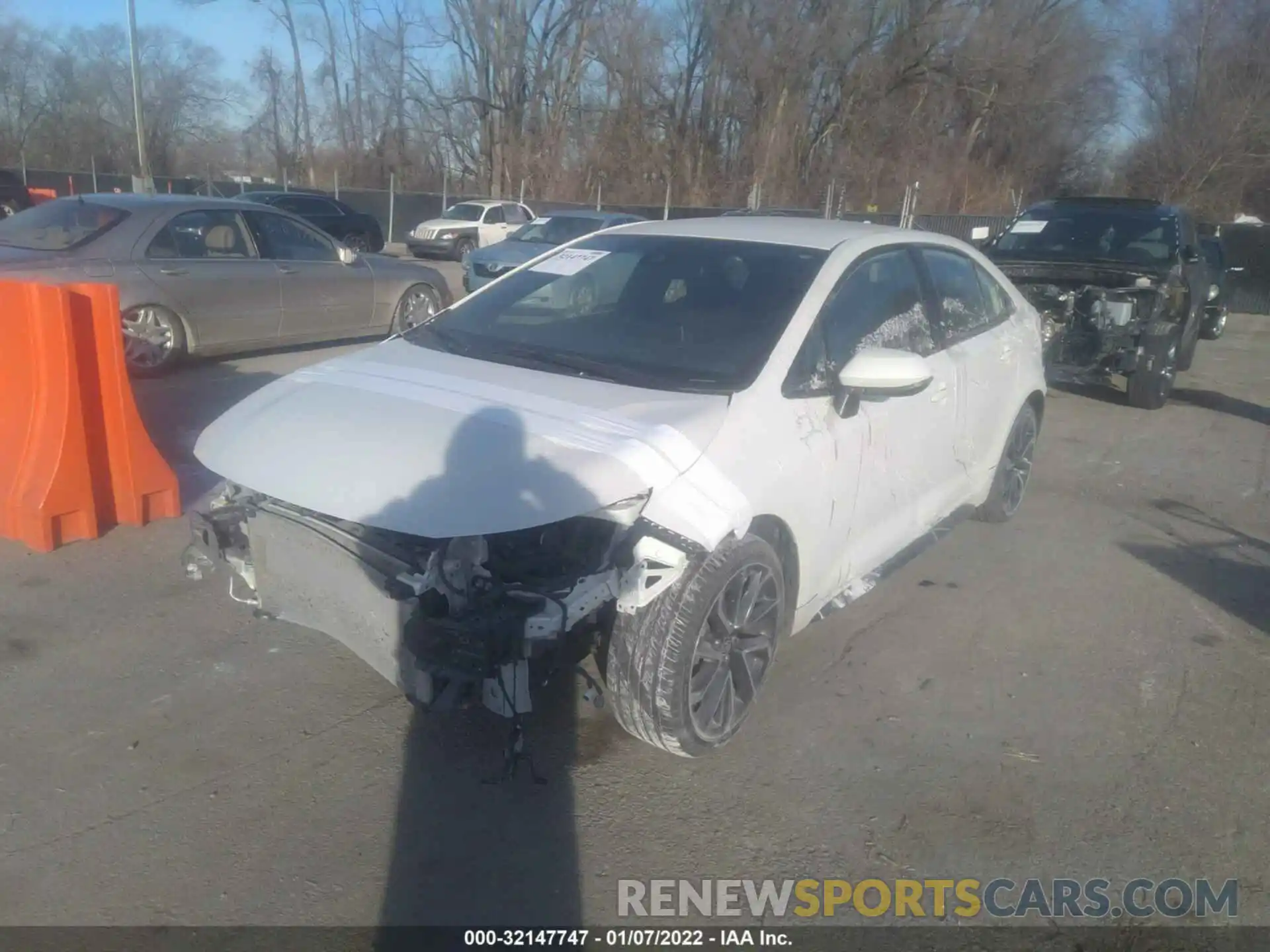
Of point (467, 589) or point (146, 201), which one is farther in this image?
point (146, 201)

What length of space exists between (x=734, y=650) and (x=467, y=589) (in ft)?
3.21

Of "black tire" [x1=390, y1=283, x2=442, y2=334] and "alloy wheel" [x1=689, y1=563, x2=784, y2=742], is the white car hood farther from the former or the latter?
"black tire" [x1=390, y1=283, x2=442, y2=334]

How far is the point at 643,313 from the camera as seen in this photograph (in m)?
4.13

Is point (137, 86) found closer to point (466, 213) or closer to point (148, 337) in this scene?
point (466, 213)

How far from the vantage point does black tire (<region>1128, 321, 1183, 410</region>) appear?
908 centimetres

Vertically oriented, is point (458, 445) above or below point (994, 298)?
below

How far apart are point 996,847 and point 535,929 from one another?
1.42 meters

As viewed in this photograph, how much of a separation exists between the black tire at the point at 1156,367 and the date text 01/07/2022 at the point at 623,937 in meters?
7.89

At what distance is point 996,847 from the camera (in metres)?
3.11

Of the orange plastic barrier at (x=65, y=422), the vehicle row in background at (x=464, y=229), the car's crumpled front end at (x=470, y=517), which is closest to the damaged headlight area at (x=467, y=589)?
the car's crumpled front end at (x=470, y=517)

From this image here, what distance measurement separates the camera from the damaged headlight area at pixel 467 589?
2895mm

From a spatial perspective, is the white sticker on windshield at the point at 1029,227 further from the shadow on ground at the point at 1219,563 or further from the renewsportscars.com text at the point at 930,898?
the renewsportscars.com text at the point at 930,898

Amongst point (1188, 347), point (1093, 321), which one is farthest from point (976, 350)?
point (1188, 347)

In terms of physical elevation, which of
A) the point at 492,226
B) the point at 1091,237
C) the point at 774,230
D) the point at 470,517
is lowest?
the point at 492,226
